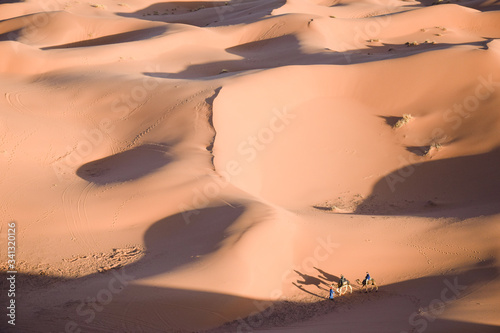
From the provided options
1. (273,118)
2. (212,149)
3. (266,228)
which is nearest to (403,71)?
(273,118)

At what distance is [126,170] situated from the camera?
12.9 metres

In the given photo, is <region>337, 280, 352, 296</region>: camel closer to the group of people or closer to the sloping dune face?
the group of people

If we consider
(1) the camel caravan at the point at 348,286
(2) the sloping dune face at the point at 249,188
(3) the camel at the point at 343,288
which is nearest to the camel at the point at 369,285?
(1) the camel caravan at the point at 348,286

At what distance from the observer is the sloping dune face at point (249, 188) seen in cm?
867

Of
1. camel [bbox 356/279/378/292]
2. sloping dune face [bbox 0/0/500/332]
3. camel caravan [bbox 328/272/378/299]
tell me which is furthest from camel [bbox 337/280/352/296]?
camel [bbox 356/279/378/292]

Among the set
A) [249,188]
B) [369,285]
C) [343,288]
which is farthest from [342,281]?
[249,188]

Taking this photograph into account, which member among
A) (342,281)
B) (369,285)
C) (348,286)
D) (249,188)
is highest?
(249,188)

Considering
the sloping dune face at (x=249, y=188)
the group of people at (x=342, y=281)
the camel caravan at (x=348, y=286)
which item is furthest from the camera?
the camel caravan at (x=348, y=286)

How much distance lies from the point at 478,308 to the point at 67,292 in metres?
7.47

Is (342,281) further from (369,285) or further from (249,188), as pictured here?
(249,188)

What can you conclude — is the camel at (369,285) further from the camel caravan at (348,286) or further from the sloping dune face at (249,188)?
the sloping dune face at (249,188)

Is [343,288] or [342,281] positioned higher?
[342,281]

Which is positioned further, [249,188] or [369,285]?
[249,188]

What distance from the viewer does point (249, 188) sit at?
12438 mm
